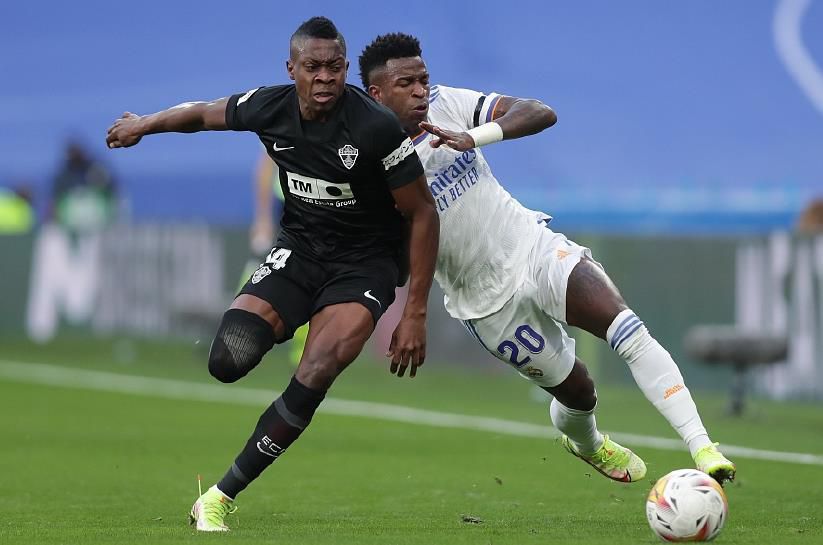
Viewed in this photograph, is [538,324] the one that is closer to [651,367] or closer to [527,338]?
[527,338]

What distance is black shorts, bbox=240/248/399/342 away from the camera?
7543 mm

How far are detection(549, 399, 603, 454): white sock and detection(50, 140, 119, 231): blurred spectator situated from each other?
1573cm

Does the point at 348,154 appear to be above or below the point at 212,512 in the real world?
above

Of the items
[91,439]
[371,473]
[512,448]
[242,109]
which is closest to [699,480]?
[242,109]

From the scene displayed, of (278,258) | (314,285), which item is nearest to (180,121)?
(278,258)

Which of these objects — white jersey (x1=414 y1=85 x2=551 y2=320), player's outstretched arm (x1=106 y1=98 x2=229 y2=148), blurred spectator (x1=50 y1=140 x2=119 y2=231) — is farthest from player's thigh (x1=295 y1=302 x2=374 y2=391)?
blurred spectator (x1=50 y1=140 x2=119 y2=231)

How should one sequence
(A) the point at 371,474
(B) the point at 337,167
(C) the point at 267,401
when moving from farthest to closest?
(C) the point at 267,401 < (A) the point at 371,474 < (B) the point at 337,167

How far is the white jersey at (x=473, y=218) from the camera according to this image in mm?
8039

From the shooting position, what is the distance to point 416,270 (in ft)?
24.1

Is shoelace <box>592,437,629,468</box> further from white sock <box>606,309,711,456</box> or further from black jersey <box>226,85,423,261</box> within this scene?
black jersey <box>226,85,423,261</box>

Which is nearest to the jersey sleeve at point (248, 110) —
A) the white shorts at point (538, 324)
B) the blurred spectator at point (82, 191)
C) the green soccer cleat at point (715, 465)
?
the white shorts at point (538, 324)

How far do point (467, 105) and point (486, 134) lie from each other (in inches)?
23.7

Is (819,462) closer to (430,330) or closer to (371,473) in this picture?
(371,473)

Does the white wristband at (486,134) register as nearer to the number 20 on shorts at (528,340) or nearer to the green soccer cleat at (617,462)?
the number 20 on shorts at (528,340)
